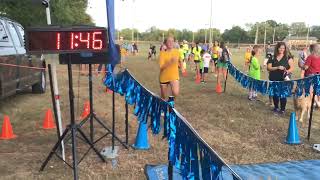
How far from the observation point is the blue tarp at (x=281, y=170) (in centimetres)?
573

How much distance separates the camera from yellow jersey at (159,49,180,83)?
9.51 meters

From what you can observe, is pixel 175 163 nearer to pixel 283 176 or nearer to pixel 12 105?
pixel 283 176

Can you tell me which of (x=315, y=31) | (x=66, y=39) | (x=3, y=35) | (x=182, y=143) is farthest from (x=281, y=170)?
(x=315, y=31)

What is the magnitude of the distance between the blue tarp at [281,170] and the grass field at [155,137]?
0.30 metres

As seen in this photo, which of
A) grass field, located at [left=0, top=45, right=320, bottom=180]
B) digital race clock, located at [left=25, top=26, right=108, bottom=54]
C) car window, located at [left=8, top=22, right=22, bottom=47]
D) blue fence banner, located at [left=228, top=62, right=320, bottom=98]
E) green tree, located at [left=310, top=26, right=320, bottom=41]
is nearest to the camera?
digital race clock, located at [left=25, top=26, right=108, bottom=54]

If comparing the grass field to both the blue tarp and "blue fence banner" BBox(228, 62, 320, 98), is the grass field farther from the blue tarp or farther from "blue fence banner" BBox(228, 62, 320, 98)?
"blue fence banner" BBox(228, 62, 320, 98)

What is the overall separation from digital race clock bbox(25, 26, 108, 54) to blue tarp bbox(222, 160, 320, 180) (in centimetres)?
234

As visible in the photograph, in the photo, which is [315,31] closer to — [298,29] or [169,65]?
[298,29]

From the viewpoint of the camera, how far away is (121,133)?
26.2ft

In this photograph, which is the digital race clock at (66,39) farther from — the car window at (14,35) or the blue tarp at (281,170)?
the car window at (14,35)

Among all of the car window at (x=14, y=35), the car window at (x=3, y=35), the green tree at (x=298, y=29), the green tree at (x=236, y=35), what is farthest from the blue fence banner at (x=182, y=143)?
the green tree at (x=298, y=29)

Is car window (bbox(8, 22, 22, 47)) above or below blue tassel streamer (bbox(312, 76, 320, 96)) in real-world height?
above

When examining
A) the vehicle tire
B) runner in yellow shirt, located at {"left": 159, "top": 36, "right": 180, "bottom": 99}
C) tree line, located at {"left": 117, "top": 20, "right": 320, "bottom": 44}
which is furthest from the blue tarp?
tree line, located at {"left": 117, "top": 20, "right": 320, "bottom": 44}

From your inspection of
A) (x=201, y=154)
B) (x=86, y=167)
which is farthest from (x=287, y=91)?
(x=201, y=154)
